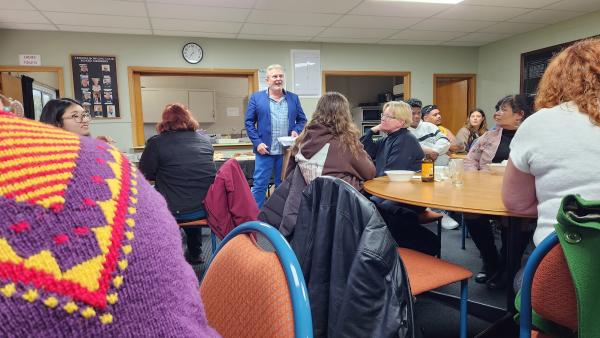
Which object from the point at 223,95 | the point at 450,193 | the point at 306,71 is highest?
the point at 306,71

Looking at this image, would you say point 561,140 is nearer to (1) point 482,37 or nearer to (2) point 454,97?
(1) point 482,37

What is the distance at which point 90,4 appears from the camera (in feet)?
12.2

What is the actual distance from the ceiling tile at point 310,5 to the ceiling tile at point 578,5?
2231mm

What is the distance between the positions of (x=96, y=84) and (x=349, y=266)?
16.0 feet

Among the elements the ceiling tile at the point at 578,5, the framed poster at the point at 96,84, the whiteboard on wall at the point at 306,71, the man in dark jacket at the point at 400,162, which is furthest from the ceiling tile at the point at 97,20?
the ceiling tile at the point at 578,5

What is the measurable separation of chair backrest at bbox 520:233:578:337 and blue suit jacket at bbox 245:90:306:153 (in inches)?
111

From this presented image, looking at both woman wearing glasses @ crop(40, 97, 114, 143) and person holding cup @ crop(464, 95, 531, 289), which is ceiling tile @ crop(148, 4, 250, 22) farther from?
person holding cup @ crop(464, 95, 531, 289)

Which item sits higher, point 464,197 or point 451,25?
point 451,25

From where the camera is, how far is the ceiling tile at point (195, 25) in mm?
4359

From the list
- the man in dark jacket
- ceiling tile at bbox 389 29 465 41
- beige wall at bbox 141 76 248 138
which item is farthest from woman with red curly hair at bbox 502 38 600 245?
beige wall at bbox 141 76 248 138

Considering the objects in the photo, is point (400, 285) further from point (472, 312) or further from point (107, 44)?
point (107, 44)

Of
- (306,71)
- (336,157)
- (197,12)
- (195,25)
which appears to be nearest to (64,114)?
(336,157)

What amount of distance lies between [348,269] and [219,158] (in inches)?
124

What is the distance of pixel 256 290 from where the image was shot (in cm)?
61
